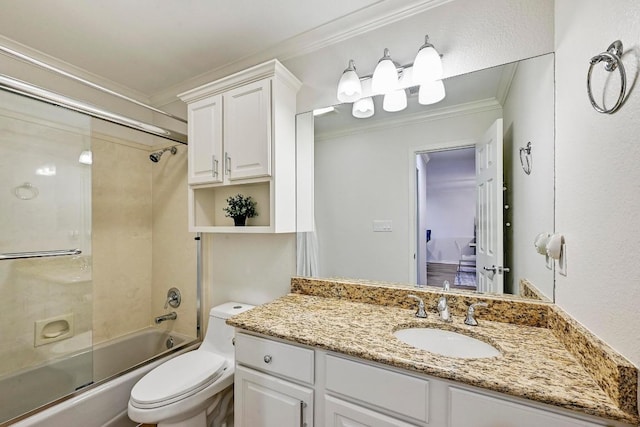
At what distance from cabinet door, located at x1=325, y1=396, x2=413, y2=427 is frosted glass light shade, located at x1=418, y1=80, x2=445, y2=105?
1404 mm

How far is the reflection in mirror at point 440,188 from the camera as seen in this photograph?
1226 mm

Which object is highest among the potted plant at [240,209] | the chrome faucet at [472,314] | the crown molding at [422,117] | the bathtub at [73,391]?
the crown molding at [422,117]

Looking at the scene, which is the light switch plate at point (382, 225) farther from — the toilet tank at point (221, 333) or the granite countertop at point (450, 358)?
the toilet tank at point (221, 333)

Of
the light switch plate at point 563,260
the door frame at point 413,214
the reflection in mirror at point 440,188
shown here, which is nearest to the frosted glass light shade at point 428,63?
the reflection in mirror at point 440,188

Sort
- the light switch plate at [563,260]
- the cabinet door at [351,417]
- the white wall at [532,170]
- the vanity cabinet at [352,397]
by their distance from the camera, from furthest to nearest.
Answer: the white wall at [532,170], the light switch plate at [563,260], the cabinet door at [351,417], the vanity cabinet at [352,397]

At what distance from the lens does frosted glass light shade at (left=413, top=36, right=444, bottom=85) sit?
128cm

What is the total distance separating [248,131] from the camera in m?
1.59

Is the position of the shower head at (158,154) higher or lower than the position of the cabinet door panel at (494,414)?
higher

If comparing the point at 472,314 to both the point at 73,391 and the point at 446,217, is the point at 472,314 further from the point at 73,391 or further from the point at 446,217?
the point at 73,391

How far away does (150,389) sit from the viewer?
4.50ft

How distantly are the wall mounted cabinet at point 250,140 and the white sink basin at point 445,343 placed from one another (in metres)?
0.85

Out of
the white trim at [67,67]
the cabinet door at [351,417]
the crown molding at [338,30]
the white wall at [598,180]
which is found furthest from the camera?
the white trim at [67,67]

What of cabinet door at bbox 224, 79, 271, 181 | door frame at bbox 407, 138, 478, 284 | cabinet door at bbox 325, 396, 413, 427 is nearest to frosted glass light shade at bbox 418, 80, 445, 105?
door frame at bbox 407, 138, 478, 284

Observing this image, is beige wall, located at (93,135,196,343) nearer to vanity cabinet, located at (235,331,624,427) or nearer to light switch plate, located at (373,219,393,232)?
vanity cabinet, located at (235,331,624,427)
